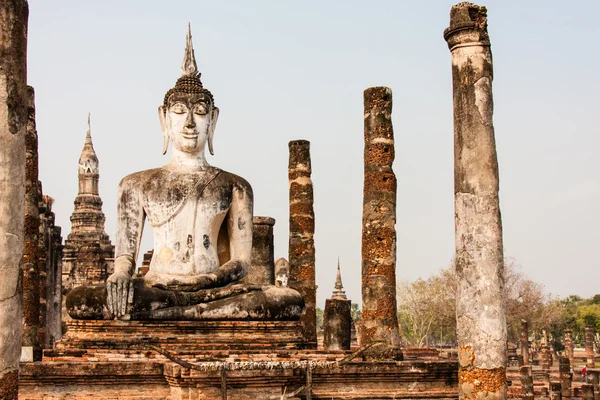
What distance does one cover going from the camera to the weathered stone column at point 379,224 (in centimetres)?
1376

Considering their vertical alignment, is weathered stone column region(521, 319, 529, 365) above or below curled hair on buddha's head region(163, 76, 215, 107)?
below

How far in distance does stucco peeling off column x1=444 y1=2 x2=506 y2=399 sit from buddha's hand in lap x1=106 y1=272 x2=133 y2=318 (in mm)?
3164

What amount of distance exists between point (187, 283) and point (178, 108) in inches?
79.1

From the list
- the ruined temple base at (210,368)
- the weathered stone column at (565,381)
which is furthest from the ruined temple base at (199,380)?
the weathered stone column at (565,381)

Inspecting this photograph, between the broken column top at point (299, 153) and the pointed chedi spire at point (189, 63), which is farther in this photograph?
the broken column top at point (299, 153)

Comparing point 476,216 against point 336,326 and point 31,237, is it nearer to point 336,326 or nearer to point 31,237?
point 31,237

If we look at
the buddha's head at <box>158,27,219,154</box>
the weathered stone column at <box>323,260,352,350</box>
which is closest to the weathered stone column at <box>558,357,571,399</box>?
the weathered stone column at <box>323,260,352,350</box>

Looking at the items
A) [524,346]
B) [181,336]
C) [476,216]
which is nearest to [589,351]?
[524,346]

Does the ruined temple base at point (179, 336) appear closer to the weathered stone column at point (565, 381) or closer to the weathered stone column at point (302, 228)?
the weathered stone column at point (302, 228)

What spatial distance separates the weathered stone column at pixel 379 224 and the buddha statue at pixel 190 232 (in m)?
2.59

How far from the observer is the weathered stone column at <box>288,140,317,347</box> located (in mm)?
17625

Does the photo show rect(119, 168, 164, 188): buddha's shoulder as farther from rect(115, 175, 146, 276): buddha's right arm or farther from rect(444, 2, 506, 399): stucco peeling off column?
rect(444, 2, 506, 399): stucco peeling off column

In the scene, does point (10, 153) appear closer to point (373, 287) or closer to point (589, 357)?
point (373, 287)

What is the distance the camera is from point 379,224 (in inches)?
545
